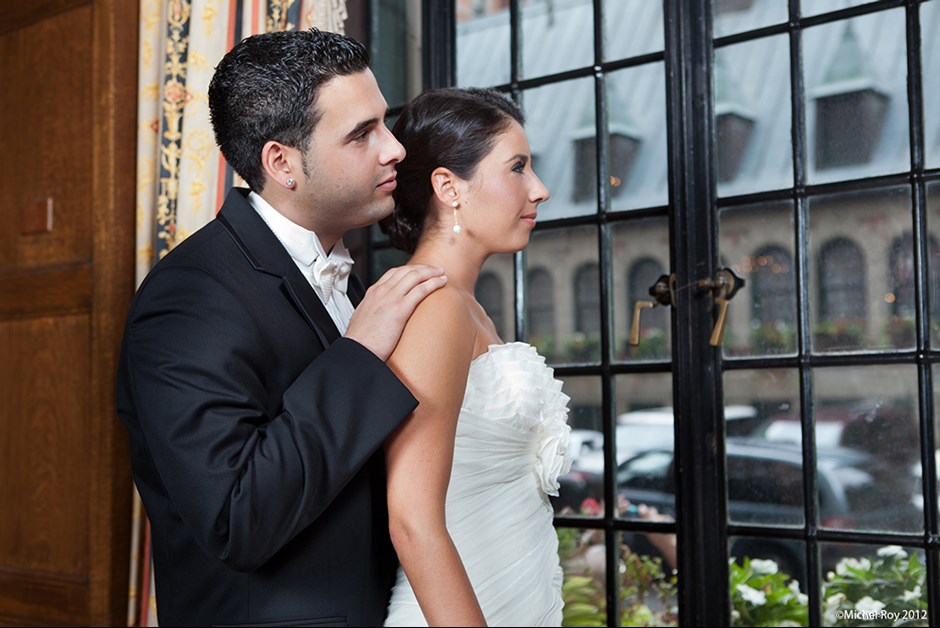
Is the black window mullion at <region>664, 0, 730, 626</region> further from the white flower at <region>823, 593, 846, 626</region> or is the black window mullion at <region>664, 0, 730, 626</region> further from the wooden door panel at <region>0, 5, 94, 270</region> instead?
the wooden door panel at <region>0, 5, 94, 270</region>

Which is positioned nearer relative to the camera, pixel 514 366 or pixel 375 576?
pixel 375 576

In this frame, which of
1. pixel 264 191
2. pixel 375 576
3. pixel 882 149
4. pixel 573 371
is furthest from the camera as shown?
pixel 573 371

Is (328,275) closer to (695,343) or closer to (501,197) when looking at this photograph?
(501,197)

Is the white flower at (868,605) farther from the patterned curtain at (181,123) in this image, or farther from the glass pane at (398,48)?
the glass pane at (398,48)

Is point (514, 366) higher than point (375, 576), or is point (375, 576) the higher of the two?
point (514, 366)

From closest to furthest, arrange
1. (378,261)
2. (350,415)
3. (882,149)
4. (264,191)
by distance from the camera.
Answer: (350,415), (264,191), (882,149), (378,261)

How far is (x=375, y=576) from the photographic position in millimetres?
1611

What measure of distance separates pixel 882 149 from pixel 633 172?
2.48 ft

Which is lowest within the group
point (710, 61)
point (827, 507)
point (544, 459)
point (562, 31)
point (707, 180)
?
point (827, 507)

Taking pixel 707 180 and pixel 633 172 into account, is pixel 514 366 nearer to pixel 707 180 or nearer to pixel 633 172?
pixel 707 180

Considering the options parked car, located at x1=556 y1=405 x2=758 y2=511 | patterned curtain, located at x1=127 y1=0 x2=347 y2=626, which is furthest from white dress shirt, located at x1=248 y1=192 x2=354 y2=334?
parked car, located at x1=556 y1=405 x2=758 y2=511

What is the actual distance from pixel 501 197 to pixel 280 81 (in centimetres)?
45

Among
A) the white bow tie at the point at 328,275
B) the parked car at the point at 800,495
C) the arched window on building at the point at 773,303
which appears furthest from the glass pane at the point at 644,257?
the white bow tie at the point at 328,275

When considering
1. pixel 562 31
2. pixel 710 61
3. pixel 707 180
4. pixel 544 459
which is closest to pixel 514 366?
pixel 544 459
